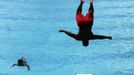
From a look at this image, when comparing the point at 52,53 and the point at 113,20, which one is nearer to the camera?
the point at 52,53

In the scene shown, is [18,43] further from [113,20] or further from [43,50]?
[113,20]

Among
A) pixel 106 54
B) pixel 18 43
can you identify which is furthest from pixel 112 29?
pixel 18 43

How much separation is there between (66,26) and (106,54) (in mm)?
7095

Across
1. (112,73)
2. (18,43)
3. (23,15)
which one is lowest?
(112,73)

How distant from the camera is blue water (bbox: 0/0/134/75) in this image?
2566cm

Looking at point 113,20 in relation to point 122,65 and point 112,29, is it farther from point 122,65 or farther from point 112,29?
point 122,65

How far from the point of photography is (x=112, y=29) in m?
33.5

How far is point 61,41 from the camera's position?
31.2 metres

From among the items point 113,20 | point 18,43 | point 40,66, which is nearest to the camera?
point 40,66

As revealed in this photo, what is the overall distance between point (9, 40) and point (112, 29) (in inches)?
350

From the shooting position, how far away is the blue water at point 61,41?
25.7 m

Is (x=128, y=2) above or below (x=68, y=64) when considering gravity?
above

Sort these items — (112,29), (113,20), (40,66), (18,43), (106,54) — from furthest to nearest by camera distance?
(113,20), (112,29), (18,43), (106,54), (40,66)

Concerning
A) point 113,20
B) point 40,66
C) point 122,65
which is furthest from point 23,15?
point 122,65
